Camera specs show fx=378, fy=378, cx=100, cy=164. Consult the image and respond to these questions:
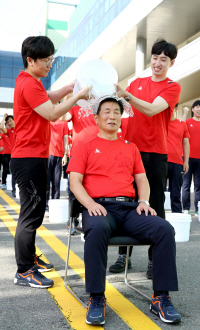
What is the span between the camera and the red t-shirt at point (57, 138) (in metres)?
7.18

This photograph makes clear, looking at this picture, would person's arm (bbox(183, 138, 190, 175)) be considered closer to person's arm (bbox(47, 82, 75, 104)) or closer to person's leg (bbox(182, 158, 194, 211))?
person's leg (bbox(182, 158, 194, 211))

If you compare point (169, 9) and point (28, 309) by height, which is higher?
point (169, 9)

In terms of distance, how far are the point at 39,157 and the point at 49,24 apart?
46833 millimetres

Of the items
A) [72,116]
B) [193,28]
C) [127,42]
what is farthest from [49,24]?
[72,116]

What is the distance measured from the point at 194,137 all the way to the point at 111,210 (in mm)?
5195

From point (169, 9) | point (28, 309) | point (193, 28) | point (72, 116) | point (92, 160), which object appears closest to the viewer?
point (28, 309)

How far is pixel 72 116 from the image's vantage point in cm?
507

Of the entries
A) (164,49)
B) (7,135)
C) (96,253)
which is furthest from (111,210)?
(7,135)

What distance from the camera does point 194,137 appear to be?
771cm

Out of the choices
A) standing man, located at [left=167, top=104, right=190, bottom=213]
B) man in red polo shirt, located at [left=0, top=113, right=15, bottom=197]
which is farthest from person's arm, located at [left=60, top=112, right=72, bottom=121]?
man in red polo shirt, located at [left=0, top=113, right=15, bottom=197]

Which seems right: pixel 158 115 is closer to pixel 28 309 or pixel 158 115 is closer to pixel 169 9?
pixel 28 309

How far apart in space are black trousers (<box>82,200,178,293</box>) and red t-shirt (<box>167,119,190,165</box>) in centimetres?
373

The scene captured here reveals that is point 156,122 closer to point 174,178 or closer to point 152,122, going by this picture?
point 152,122

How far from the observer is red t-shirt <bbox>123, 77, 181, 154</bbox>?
11.6 ft
